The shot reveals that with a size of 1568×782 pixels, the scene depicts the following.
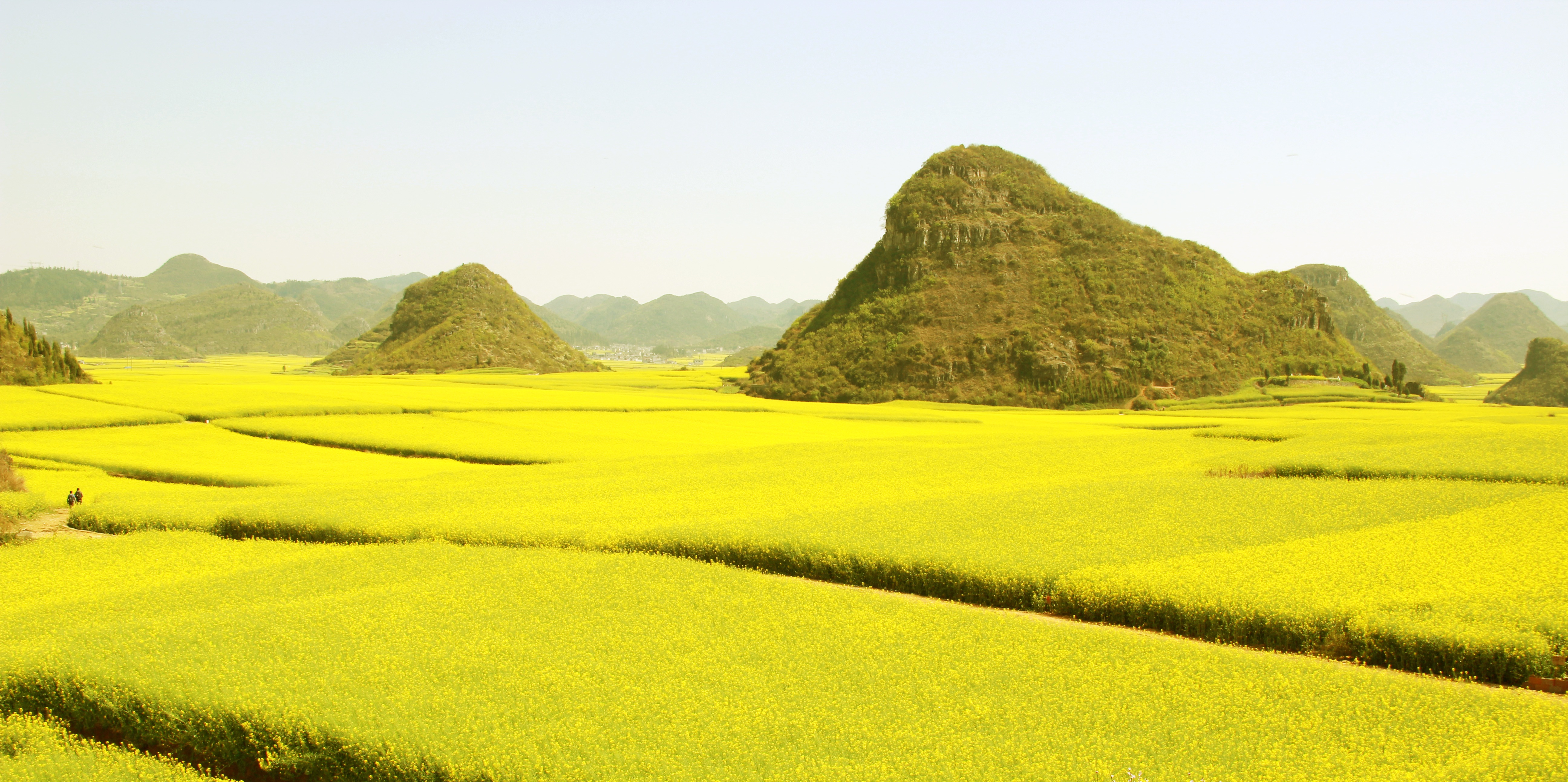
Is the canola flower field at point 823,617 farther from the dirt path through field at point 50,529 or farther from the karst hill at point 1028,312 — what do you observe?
the karst hill at point 1028,312

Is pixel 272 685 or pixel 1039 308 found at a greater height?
pixel 1039 308

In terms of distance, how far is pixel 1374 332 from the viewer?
153250mm

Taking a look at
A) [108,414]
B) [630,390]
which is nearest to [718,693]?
[108,414]

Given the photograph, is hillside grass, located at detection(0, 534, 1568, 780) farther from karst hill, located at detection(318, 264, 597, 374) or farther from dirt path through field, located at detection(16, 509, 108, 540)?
karst hill, located at detection(318, 264, 597, 374)

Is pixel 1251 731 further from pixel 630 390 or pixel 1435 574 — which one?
pixel 630 390

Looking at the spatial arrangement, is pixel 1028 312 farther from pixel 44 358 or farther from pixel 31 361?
pixel 31 361

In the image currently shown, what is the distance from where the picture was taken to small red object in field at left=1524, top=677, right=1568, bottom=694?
38.5ft

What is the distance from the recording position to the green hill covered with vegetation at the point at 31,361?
227 ft

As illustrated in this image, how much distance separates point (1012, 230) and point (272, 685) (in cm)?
10223

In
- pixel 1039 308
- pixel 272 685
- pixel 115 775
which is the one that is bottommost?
pixel 115 775

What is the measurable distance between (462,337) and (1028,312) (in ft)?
323

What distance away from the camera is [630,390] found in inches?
3676

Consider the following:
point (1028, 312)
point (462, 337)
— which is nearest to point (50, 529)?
point (1028, 312)

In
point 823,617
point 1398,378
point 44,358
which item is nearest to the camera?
point 823,617
